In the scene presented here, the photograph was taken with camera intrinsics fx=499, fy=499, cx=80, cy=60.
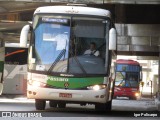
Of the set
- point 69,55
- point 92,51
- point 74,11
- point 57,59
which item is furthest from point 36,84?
point 74,11

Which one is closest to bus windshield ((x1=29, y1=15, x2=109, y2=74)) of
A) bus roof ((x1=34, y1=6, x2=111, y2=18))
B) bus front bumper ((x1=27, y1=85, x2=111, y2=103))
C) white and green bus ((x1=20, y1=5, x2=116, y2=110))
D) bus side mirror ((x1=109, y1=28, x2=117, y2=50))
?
white and green bus ((x1=20, y1=5, x2=116, y2=110))

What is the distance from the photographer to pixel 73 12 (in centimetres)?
1611

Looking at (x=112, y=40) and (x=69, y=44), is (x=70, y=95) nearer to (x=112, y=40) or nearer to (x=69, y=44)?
(x=69, y=44)

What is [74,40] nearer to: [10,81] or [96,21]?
[96,21]

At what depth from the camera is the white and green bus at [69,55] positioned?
1548cm

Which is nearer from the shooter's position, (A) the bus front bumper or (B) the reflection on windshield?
(A) the bus front bumper

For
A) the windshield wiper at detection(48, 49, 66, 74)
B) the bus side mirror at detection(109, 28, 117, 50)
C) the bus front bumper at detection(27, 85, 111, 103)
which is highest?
the bus side mirror at detection(109, 28, 117, 50)

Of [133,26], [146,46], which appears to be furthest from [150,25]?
[146,46]

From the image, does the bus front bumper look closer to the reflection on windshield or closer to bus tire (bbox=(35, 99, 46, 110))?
the reflection on windshield

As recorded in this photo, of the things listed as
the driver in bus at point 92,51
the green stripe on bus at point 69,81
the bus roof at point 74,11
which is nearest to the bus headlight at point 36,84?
the green stripe on bus at point 69,81

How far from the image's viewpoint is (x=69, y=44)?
1579cm

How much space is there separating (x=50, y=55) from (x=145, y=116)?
3.58 metres

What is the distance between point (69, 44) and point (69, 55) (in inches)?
14.5

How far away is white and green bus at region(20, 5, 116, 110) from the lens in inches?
610
